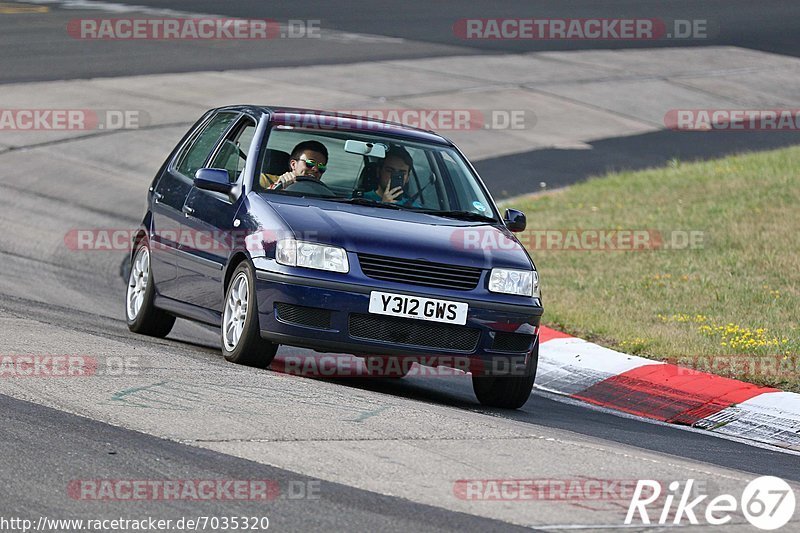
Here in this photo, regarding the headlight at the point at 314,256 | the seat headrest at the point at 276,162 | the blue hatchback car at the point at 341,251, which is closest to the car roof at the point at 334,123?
the blue hatchback car at the point at 341,251

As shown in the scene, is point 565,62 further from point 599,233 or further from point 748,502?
point 748,502

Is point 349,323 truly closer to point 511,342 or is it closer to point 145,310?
point 511,342

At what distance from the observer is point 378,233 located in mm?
8195

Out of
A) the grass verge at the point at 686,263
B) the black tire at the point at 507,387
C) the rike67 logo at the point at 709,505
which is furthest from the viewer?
the grass verge at the point at 686,263

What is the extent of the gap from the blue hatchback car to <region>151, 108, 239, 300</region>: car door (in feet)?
0.05

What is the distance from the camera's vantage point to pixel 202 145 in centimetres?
1014

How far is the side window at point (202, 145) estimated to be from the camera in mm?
9984

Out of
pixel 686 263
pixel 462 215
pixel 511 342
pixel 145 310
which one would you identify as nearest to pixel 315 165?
pixel 462 215

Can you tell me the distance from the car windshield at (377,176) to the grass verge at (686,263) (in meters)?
2.21

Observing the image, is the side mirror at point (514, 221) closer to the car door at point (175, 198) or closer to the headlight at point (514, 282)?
the headlight at point (514, 282)

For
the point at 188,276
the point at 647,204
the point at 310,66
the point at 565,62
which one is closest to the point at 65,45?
the point at 310,66

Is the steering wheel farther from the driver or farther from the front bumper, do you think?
the front bumper

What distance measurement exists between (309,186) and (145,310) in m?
1.90

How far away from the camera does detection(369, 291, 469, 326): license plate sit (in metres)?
7.99
